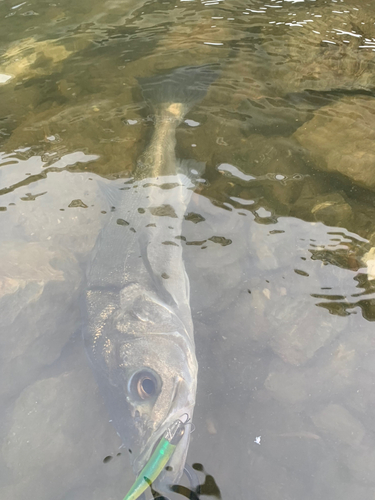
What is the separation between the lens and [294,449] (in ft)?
9.18

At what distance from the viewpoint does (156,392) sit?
8.59 ft

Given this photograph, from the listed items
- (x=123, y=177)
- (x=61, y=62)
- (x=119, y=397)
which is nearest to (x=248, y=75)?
(x=123, y=177)

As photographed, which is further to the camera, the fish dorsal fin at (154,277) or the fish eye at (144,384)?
the fish dorsal fin at (154,277)

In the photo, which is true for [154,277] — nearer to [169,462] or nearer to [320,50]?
[169,462]

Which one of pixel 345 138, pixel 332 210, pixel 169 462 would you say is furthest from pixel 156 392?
pixel 345 138

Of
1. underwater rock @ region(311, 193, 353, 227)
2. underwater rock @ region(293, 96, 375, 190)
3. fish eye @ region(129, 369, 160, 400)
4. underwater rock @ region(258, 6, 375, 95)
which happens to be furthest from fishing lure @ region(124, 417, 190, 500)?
underwater rock @ region(258, 6, 375, 95)

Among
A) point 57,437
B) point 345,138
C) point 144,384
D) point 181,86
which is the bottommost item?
point 57,437

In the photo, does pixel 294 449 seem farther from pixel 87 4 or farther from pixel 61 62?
pixel 87 4

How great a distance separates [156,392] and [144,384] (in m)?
0.12

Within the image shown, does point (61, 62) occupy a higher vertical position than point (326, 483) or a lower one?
higher

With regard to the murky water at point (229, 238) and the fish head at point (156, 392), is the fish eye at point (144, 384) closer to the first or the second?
the fish head at point (156, 392)

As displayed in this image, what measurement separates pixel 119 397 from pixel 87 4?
7686 millimetres

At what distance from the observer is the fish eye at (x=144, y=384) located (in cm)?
262

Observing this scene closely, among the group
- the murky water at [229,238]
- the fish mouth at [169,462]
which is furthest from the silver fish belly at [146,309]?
the murky water at [229,238]
